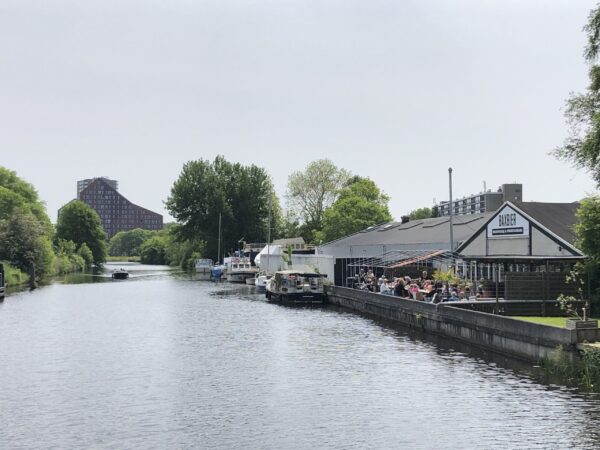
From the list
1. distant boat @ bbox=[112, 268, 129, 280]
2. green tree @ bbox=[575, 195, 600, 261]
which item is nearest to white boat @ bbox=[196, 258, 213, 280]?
distant boat @ bbox=[112, 268, 129, 280]

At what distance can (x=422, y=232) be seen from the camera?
61.1 meters

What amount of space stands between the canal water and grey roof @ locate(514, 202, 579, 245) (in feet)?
31.3

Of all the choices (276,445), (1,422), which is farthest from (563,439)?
(1,422)

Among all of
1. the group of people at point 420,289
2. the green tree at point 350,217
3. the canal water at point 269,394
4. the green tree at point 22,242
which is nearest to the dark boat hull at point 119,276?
the green tree at point 22,242

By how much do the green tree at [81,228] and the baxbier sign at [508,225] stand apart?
11784cm

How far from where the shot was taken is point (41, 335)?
1495 inches

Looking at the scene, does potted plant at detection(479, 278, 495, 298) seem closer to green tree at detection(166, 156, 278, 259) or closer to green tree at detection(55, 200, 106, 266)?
green tree at detection(166, 156, 278, 259)

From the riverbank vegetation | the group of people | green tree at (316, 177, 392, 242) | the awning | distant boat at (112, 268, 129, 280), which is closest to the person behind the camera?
the group of people

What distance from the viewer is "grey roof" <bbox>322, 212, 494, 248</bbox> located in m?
55.9

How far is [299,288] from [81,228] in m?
98.3

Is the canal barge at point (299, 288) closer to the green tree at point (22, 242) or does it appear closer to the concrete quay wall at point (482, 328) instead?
the concrete quay wall at point (482, 328)

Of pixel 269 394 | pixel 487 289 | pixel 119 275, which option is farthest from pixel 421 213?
pixel 269 394

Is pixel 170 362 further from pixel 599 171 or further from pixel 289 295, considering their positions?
pixel 289 295

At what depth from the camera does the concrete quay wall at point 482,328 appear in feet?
78.7
